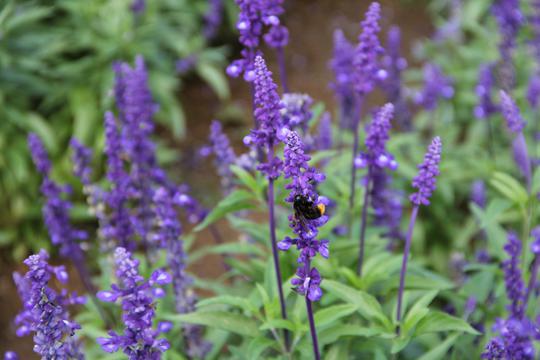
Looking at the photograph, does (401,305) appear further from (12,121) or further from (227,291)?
(12,121)

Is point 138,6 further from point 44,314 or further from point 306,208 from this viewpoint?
point 306,208

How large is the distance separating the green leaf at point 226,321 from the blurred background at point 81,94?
11.1 feet

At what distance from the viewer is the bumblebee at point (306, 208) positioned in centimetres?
264

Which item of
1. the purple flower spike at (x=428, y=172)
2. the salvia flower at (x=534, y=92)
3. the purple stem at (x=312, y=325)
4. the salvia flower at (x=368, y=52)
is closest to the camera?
the purple stem at (x=312, y=325)

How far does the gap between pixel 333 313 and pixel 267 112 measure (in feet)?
3.88

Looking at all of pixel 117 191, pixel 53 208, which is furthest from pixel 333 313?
pixel 53 208

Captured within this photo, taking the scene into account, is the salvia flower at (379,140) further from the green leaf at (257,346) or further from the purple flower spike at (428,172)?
the green leaf at (257,346)

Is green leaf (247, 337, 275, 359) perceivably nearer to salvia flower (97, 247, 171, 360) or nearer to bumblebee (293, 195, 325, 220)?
salvia flower (97, 247, 171, 360)

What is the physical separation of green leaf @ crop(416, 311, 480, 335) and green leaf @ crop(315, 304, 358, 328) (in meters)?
0.48

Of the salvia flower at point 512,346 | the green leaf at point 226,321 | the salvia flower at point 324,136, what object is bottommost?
the salvia flower at point 512,346

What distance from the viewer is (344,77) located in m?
5.22

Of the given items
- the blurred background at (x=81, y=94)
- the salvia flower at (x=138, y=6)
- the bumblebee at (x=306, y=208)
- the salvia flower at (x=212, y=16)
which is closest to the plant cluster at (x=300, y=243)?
the bumblebee at (x=306, y=208)

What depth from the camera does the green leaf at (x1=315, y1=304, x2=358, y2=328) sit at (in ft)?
10.9

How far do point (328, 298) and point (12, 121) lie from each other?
505 centimetres
